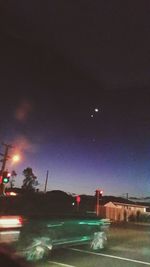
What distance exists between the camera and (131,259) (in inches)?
463

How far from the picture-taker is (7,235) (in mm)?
9148

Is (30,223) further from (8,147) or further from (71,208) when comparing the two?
(8,147)

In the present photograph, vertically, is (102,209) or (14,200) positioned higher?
(102,209)

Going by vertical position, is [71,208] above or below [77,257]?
above

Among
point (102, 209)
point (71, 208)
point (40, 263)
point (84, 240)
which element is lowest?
point (40, 263)

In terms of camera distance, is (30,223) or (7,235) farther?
(30,223)

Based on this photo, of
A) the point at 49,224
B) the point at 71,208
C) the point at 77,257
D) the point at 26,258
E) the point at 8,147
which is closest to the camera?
the point at 26,258

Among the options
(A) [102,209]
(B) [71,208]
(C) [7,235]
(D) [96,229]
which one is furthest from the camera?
(A) [102,209]

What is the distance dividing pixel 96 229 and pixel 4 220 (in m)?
4.73

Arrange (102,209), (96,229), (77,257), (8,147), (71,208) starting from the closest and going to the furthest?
(77,257) → (71,208) → (96,229) → (8,147) → (102,209)

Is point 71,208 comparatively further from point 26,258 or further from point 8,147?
point 8,147

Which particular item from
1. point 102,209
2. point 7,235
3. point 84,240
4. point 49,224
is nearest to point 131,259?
point 84,240

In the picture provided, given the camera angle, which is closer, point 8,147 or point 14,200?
point 14,200

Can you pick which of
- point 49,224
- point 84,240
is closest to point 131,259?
point 84,240
